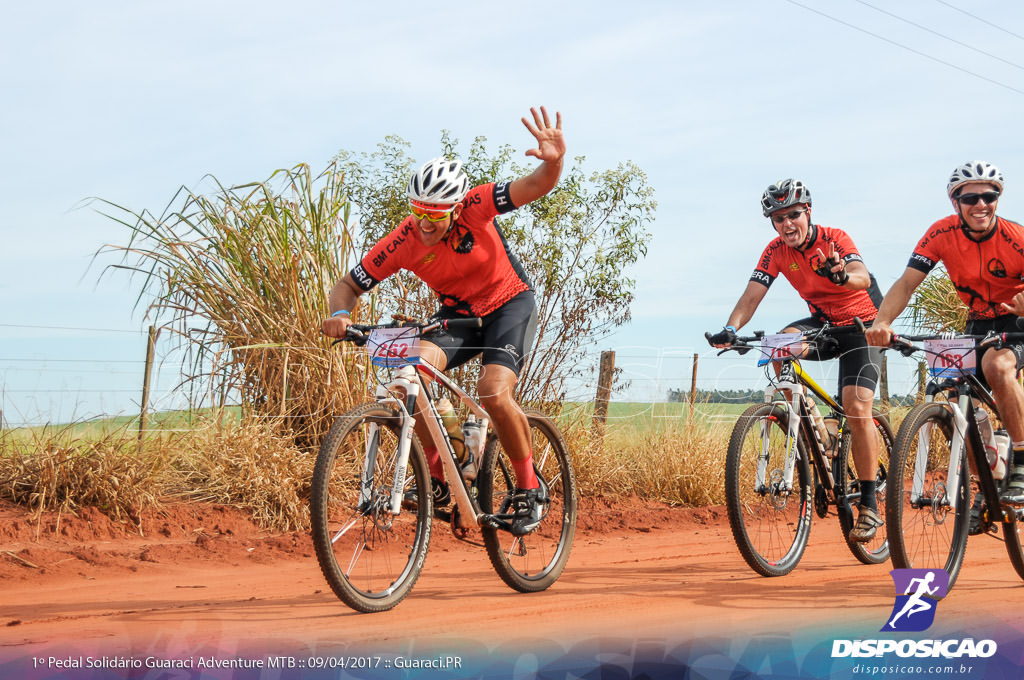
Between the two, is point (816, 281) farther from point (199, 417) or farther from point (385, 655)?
point (199, 417)

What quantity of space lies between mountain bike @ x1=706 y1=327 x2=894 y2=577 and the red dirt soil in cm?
26

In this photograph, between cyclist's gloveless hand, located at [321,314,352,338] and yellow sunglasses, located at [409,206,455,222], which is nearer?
cyclist's gloveless hand, located at [321,314,352,338]

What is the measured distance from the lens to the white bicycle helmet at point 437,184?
6.07 m

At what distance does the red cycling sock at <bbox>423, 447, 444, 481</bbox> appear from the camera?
6172mm

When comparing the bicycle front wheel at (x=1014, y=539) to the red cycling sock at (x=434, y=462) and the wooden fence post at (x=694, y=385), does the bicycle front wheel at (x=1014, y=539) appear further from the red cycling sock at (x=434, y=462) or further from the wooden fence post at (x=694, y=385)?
the wooden fence post at (x=694, y=385)

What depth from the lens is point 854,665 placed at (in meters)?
4.82

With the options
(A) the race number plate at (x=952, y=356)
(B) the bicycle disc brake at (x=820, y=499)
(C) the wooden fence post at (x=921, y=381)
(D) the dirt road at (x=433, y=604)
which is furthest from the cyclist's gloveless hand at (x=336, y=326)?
(C) the wooden fence post at (x=921, y=381)

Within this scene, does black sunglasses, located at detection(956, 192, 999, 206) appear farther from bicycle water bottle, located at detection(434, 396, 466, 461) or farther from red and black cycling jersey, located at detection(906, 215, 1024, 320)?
bicycle water bottle, located at detection(434, 396, 466, 461)

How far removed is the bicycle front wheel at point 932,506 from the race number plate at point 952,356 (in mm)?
225

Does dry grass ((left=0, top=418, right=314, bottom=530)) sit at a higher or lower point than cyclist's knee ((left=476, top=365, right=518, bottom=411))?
lower

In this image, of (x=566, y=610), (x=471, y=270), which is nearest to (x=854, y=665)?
(x=566, y=610)

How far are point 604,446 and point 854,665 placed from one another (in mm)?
6534

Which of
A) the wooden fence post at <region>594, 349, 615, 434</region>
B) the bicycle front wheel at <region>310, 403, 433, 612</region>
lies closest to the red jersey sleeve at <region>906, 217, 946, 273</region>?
the bicycle front wheel at <region>310, 403, 433, 612</region>

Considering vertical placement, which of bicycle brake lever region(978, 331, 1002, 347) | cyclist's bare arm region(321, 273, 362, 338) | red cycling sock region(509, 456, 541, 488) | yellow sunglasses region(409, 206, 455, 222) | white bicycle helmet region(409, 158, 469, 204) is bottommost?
red cycling sock region(509, 456, 541, 488)
